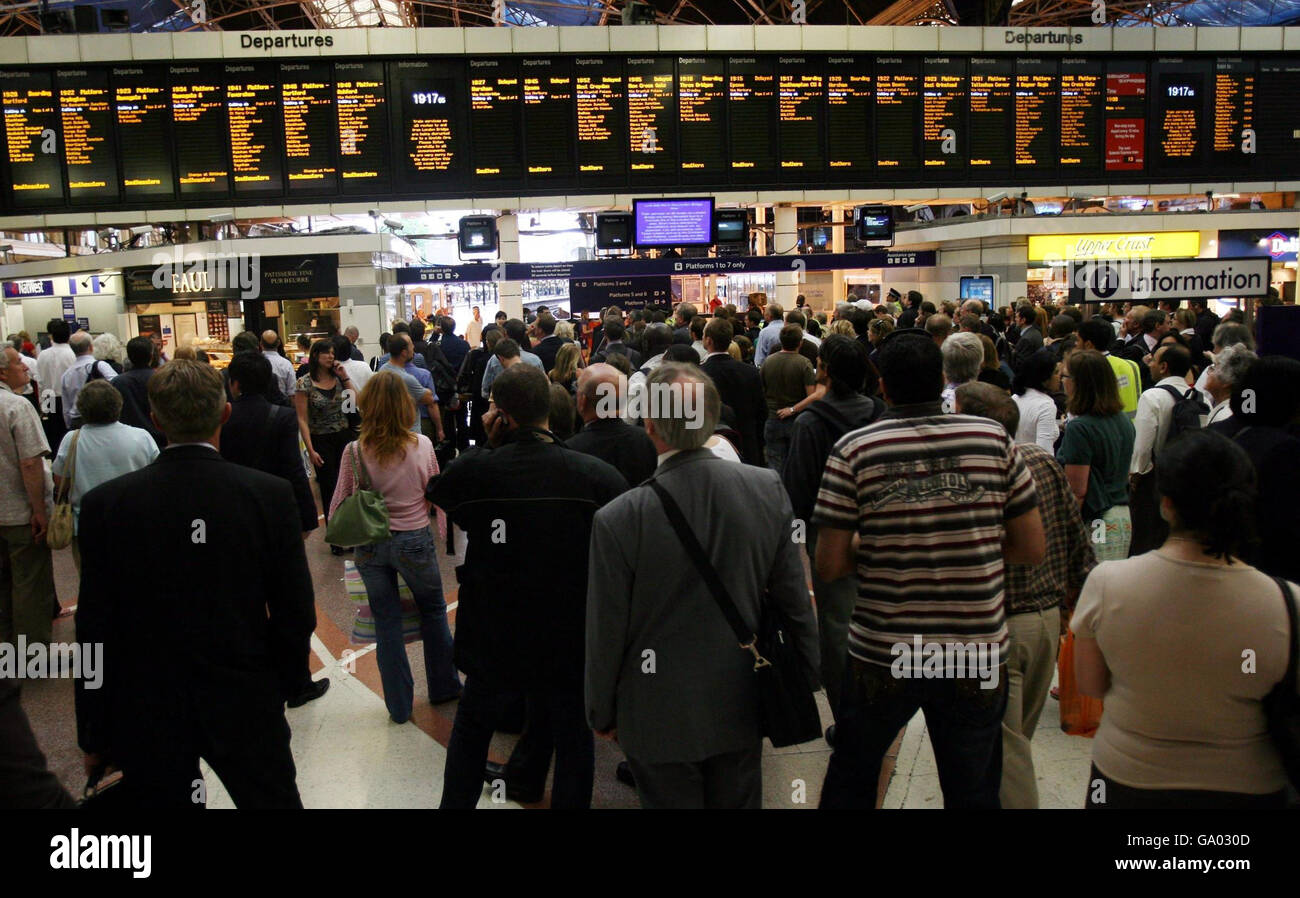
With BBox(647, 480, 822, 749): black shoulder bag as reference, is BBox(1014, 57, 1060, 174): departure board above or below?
above

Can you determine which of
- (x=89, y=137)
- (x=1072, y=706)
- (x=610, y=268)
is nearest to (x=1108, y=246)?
(x=610, y=268)

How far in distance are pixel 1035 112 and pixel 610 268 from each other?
24.1 ft

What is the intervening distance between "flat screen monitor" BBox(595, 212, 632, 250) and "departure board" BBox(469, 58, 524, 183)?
1513 mm

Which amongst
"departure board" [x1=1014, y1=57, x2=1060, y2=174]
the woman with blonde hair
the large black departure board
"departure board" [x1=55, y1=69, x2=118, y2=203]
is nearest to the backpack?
the woman with blonde hair

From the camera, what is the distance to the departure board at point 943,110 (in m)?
14.7

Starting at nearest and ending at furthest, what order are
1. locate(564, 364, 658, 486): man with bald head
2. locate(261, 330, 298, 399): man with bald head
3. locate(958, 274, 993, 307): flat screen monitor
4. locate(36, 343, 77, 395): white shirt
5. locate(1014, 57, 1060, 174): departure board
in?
locate(564, 364, 658, 486): man with bald head < locate(261, 330, 298, 399): man with bald head < locate(36, 343, 77, 395): white shirt < locate(1014, 57, 1060, 174): departure board < locate(958, 274, 993, 307): flat screen monitor

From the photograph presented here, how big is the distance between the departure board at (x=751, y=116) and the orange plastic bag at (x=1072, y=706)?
11320 millimetres

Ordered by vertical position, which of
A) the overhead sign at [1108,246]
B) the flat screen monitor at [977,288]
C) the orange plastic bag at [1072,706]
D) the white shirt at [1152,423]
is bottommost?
the orange plastic bag at [1072,706]

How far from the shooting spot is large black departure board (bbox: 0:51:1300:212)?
1354cm

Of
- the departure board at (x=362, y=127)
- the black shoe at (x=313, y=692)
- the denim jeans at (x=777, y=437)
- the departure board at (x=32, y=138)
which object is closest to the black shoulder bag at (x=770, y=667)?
the black shoe at (x=313, y=692)

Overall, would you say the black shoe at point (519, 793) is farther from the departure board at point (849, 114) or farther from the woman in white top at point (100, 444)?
the departure board at point (849, 114)

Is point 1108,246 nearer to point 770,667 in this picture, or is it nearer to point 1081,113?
point 1081,113

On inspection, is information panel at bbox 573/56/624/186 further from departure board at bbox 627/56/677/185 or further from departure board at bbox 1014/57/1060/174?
departure board at bbox 1014/57/1060/174
